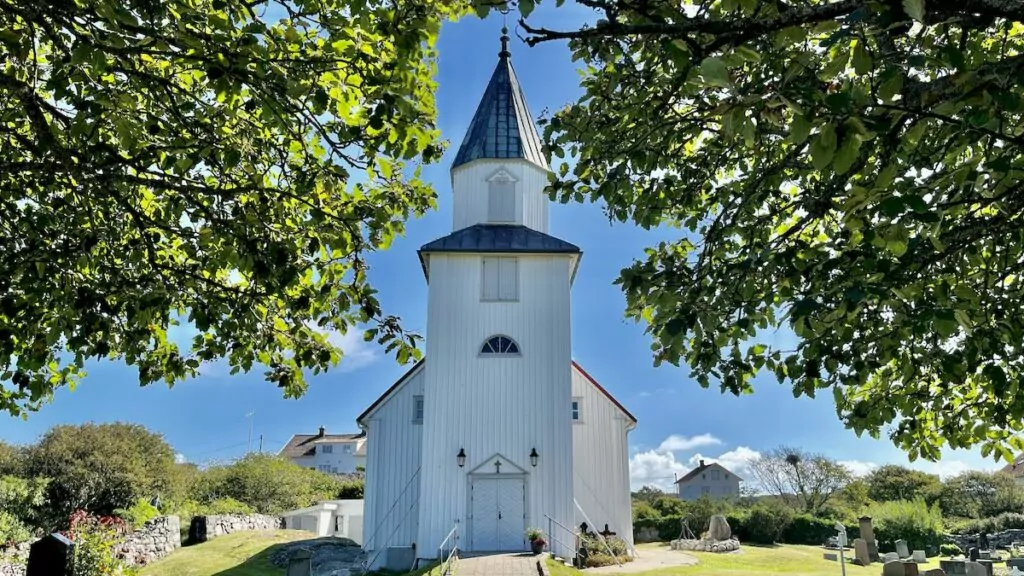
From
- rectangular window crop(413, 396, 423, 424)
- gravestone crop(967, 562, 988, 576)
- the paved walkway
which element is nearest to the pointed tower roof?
rectangular window crop(413, 396, 423, 424)

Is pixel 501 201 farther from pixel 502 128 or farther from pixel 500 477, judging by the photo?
pixel 500 477

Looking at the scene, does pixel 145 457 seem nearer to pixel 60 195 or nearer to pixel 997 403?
pixel 60 195

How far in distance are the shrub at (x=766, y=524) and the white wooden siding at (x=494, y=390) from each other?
1669cm

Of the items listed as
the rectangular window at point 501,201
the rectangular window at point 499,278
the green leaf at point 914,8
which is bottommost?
the green leaf at point 914,8

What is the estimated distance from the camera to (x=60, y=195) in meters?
6.92

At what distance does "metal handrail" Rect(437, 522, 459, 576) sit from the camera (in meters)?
15.3

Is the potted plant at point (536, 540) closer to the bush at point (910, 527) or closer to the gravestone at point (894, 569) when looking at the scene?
the gravestone at point (894, 569)

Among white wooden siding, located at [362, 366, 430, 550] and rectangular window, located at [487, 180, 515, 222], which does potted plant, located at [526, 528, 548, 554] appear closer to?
white wooden siding, located at [362, 366, 430, 550]

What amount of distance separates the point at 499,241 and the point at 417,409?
5948 mm

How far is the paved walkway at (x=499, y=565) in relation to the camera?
15.1 metres

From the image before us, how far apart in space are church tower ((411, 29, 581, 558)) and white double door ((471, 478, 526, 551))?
28mm

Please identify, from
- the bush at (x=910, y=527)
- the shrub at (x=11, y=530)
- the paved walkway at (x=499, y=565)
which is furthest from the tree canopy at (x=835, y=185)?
the bush at (x=910, y=527)

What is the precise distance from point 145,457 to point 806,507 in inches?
1430

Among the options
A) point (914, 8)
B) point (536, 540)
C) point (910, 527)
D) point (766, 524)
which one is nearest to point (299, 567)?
point (536, 540)
